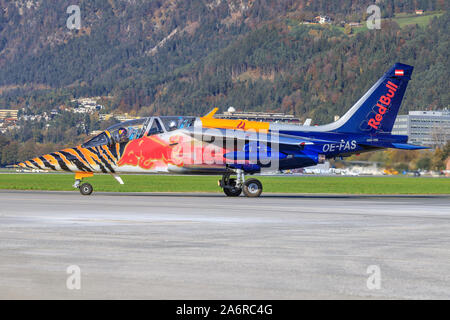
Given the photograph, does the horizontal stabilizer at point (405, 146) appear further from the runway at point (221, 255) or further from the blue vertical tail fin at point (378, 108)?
the runway at point (221, 255)

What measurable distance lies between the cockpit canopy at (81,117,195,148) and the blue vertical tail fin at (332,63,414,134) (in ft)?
27.6

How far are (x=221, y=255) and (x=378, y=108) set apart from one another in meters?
30.2

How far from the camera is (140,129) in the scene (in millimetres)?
41656

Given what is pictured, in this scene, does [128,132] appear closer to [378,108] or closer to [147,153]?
[147,153]

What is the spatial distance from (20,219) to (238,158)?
61.6 feet

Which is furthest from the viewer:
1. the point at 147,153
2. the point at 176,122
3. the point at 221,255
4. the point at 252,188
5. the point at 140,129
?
the point at 252,188

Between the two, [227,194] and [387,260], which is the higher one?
[387,260]

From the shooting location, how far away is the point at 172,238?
1869cm

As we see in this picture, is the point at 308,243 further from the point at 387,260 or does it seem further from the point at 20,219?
the point at 20,219

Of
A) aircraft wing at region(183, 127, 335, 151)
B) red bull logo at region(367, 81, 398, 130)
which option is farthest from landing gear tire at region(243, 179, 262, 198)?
red bull logo at region(367, 81, 398, 130)

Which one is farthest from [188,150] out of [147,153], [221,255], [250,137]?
[221,255]
